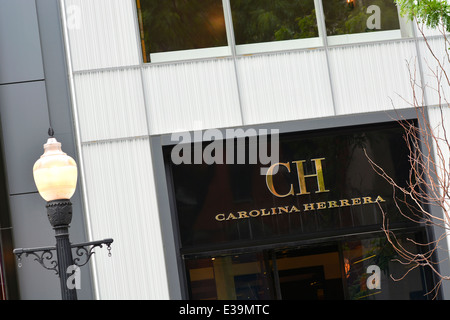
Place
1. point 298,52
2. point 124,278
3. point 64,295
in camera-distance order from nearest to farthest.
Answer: point 64,295 → point 124,278 → point 298,52

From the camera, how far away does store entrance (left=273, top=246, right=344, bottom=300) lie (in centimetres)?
1152

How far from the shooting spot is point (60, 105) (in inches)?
423

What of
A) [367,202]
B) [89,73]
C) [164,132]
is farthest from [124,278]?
[367,202]

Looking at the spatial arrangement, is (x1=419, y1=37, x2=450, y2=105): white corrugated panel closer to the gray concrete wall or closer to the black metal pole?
the gray concrete wall

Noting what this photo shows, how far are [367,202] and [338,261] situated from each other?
113 cm

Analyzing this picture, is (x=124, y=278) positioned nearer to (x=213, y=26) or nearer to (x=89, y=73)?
(x=89, y=73)

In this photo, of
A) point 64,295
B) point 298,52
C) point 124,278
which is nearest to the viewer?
point 64,295

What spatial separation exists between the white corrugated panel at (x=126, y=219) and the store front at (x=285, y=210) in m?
0.47

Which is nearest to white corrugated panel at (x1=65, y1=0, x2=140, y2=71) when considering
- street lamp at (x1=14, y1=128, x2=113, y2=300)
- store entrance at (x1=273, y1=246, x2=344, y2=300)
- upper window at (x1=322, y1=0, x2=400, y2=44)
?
upper window at (x1=322, y1=0, x2=400, y2=44)

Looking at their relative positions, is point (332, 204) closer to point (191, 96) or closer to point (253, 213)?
point (253, 213)

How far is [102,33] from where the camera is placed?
35.6 ft

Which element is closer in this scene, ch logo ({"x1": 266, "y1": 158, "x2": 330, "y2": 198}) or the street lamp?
the street lamp

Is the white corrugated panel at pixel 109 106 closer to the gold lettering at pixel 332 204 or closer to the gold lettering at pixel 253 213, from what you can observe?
the gold lettering at pixel 253 213

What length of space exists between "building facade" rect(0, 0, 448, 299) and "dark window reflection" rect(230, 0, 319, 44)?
2 cm
